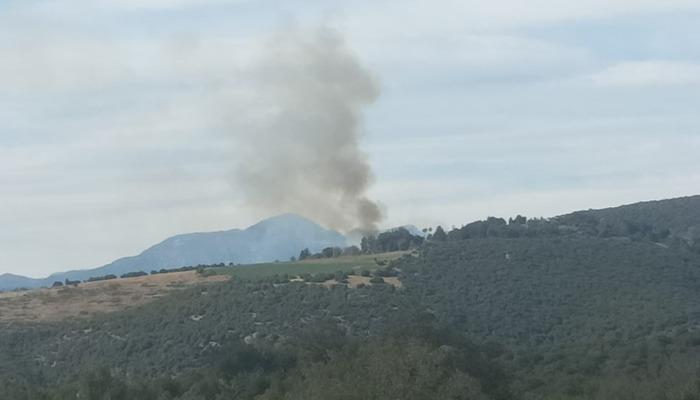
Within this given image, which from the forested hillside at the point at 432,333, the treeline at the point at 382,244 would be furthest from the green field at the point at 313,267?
the treeline at the point at 382,244

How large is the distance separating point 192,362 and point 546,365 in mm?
15406

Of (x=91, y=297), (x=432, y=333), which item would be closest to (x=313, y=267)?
(x=91, y=297)

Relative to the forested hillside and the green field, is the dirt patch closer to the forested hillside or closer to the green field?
the green field

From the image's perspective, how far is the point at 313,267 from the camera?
85500mm

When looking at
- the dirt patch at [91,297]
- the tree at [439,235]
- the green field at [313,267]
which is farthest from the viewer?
the tree at [439,235]

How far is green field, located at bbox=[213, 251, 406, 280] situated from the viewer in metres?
82.1

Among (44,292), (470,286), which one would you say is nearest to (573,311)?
(470,286)

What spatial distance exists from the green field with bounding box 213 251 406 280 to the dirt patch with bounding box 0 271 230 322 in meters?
2.29

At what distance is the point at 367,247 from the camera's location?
9606 centimetres

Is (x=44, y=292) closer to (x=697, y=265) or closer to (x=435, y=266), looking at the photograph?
(x=435, y=266)

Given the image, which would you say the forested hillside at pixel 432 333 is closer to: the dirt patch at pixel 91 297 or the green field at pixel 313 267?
the green field at pixel 313 267

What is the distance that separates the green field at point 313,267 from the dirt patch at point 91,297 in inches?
90.3

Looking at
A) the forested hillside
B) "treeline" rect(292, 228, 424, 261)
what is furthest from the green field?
"treeline" rect(292, 228, 424, 261)

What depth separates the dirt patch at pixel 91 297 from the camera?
75812mm
